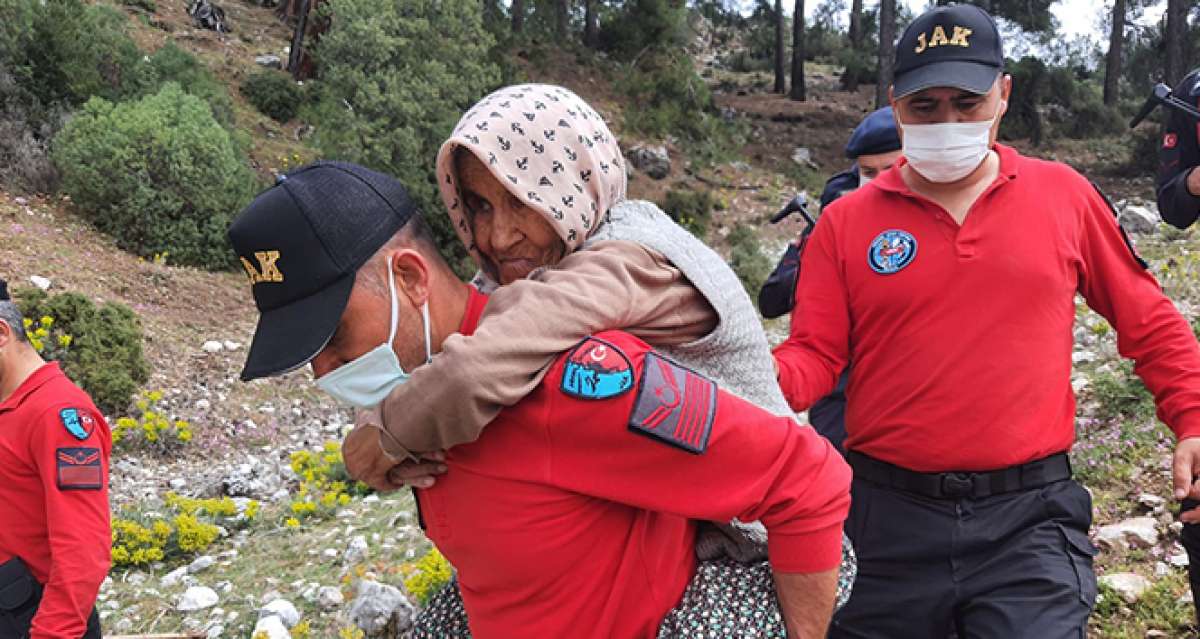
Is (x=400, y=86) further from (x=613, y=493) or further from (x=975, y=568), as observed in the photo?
(x=613, y=493)

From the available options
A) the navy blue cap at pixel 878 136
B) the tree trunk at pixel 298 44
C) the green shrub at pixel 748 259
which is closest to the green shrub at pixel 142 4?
the tree trunk at pixel 298 44

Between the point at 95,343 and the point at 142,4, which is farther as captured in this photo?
the point at 142,4

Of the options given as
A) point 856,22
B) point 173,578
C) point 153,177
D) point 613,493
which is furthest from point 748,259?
point 856,22

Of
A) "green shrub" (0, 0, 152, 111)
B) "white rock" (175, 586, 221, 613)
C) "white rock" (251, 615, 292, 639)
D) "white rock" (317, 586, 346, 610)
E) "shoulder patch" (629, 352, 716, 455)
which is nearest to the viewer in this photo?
"shoulder patch" (629, 352, 716, 455)

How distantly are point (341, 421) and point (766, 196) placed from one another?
1406 centimetres

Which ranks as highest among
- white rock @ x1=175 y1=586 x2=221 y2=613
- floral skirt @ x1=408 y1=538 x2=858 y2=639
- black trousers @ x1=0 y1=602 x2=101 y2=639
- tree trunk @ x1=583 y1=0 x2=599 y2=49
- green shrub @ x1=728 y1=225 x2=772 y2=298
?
tree trunk @ x1=583 y1=0 x2=599 y2=49

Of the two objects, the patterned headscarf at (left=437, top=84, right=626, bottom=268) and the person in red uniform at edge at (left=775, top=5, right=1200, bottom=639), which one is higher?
the patterned headscarf at (left=437, top=84, right=626, bottom=268)

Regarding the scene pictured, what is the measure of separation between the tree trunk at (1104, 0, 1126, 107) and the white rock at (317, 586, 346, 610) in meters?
26.8

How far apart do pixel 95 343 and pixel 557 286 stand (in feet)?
26.3

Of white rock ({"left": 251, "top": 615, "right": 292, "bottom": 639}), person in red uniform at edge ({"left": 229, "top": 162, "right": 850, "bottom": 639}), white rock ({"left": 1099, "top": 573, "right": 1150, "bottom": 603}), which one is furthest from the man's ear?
white rock ({"left": 1099, "top": 573, "right": 1150, "bottom": 603})

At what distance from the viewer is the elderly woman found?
4.05 ft

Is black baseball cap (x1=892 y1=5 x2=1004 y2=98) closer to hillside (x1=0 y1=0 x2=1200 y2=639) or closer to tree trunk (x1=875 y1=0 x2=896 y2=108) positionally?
hillside (x1=0 y1=0 x2=1200 y2=639)

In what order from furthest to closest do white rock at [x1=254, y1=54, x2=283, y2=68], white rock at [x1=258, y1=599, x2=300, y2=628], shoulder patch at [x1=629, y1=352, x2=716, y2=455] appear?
1. white rock at [x1=254, y1=54, x2=283, y2=68]
2. white rock at [x1=258, y1=599, x2=300, y2=628]
3. shoulder patch at [x1=629, y1=352, x2=716, y2=455]

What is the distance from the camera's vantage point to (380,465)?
1459 millimetres
